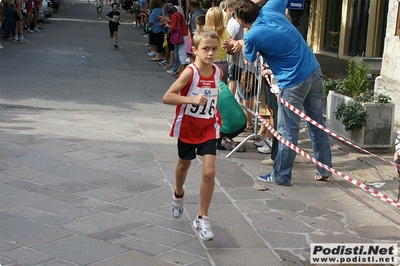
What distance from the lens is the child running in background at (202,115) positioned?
4.90 meters

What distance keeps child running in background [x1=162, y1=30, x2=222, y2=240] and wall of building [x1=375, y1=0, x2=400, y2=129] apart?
5.51m

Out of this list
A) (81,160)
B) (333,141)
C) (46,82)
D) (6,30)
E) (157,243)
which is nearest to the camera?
(157,243)

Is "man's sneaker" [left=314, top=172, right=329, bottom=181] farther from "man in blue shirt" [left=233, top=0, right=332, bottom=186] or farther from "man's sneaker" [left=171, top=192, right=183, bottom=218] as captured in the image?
"man's sneaker" [left=171, top=192, right=183, bottom=218]

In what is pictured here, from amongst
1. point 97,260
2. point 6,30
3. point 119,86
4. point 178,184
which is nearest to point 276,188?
point 178,184

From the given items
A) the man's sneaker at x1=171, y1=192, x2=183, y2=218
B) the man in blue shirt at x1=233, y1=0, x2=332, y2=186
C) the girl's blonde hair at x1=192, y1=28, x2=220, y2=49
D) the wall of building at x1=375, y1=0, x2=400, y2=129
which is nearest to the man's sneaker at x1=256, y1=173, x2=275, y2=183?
the man in blue shirt at x1=233, y1=0, x2=332, y2=186

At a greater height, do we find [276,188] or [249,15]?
[249,15]

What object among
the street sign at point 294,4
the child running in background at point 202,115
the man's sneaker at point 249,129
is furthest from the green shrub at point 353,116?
the street sign at point 294,4

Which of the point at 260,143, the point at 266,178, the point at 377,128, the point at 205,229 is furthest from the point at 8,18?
the point at 205,229

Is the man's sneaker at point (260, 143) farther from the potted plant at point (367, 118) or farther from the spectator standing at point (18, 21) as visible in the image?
the spectator standing at point (18, 21)

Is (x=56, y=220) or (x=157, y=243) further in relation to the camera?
(x=56, y=220)

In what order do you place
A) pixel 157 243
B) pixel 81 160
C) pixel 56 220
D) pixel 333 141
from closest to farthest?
pixel 157 243
pixel 56 220
pixel 81 160
pixel 333 141

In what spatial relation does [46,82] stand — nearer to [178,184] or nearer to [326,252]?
[178,184]

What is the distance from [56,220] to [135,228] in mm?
664

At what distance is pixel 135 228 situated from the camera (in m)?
5.09
